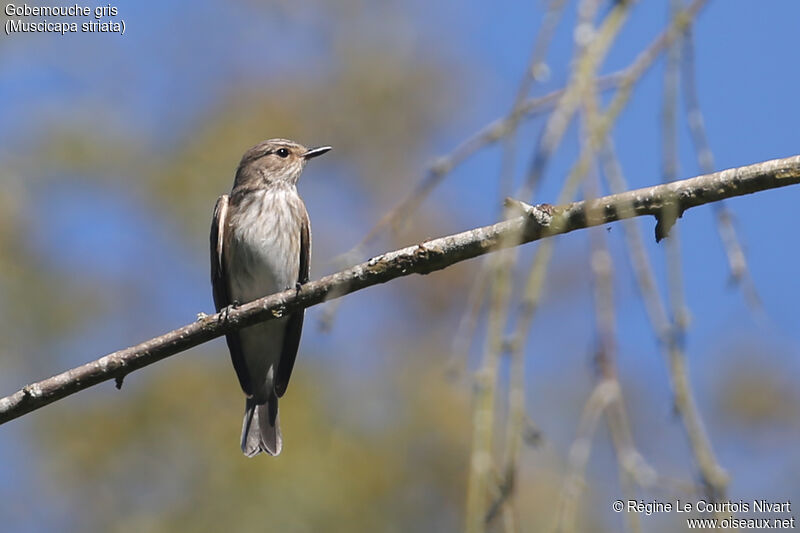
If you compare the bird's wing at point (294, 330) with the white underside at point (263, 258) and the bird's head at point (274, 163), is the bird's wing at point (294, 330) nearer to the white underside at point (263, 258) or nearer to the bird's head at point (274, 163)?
the white underside at point (263, 258)

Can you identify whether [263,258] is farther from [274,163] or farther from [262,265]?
[274,163]

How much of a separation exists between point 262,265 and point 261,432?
100cm

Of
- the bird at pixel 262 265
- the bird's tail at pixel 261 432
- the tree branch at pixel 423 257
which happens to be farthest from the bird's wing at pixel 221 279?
the tree branch at pixel 423 257

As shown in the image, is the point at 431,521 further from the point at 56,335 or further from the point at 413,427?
the point at 56,335

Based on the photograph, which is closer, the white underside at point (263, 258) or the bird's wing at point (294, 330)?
the white underside at point (263, 258)

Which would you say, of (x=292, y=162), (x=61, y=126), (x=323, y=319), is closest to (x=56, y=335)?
(x=61, y=126)

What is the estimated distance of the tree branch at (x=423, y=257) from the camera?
2.87 m

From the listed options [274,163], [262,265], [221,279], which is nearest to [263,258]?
[262,265]

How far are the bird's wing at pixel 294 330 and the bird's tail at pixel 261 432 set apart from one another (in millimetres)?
200

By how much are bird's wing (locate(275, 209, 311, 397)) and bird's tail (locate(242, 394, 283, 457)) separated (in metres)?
0.20

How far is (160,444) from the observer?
9016mm

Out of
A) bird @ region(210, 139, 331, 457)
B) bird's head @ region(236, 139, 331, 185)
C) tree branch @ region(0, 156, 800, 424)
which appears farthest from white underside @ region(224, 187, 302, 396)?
tree branch @ region(0, 156, 800, 424)

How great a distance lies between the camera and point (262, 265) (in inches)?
237

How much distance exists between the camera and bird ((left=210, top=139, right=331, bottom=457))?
607cm
